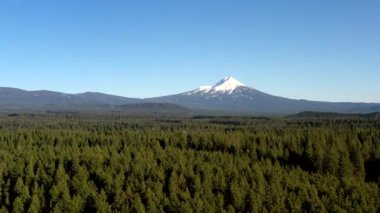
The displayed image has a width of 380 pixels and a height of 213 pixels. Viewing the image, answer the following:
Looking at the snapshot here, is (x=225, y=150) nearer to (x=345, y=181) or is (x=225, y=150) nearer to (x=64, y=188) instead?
(x=345, y=181)

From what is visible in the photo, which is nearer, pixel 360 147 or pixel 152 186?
pixel 152 186

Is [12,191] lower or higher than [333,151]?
lower

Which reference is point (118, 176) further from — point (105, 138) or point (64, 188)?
point (105, 138)

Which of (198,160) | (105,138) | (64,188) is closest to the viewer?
(64,188)

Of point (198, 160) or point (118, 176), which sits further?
point (198, 160)

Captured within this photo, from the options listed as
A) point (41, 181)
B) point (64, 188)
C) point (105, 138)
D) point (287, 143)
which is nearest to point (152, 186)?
point (64, 188)

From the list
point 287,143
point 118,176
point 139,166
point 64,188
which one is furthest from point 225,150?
point 64,188

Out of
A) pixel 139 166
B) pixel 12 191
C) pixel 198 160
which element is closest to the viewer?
pixel 12 191

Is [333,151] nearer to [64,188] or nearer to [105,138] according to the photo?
[64,188]

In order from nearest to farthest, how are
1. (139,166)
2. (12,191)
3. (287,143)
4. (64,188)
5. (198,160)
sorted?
1. (64,188)
2. (12,191)
3. (139,166)
4. (198,160)
5. (287,143)

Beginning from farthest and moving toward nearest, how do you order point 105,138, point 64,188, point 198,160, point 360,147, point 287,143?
point 105,138 < point 287,143 < point 360,147 < point 198,160 < point 64,188
